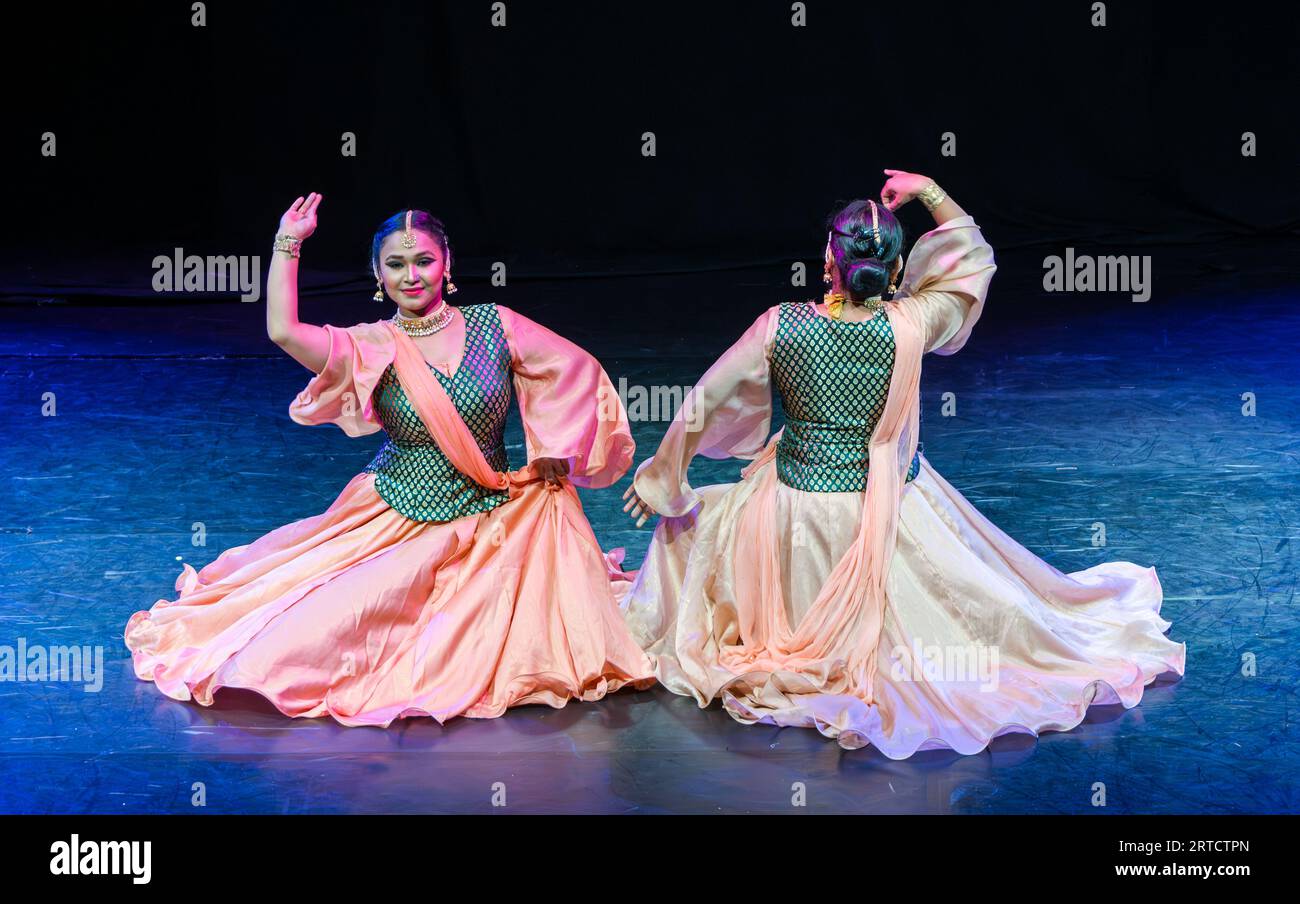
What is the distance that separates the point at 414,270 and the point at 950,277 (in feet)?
3.87

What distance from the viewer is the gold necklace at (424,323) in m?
3.51

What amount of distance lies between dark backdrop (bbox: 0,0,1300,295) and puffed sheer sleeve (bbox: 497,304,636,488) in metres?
3.79

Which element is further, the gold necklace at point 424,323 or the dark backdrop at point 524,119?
the dark backdrop at point 524,119

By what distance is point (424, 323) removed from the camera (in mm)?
3516

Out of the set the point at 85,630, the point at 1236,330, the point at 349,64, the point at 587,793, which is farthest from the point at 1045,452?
the point at 349,64

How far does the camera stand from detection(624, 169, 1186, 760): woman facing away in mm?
3326

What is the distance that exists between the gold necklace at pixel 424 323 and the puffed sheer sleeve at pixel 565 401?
13 cm

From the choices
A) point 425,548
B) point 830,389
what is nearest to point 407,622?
point 425,548
